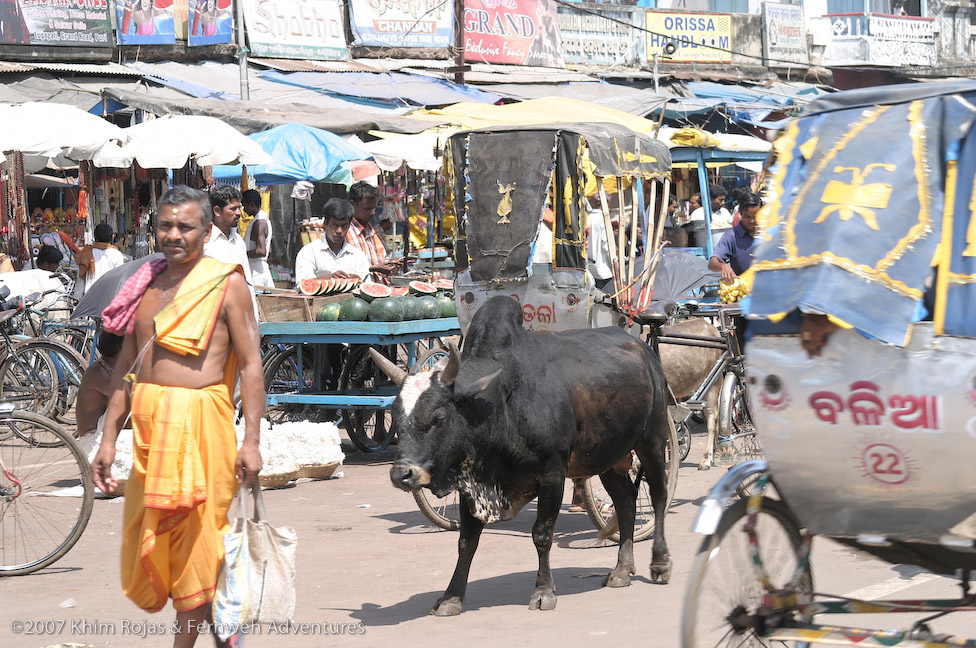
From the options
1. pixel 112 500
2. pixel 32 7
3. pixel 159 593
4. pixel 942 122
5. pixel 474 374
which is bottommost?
pixel 112 500

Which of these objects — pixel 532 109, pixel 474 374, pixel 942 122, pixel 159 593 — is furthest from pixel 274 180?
pixel 942 122

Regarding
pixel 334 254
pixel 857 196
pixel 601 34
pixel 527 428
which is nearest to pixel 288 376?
pixel 334 254

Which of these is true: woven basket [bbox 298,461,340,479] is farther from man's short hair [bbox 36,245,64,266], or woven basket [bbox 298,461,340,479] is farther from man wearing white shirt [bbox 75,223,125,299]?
man's short hair [bbox 36,245,64,266]

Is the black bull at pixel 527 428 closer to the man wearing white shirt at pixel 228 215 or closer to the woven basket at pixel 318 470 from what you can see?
the woven basket at pixel 318 470

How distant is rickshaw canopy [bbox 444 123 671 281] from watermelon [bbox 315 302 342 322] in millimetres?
1238

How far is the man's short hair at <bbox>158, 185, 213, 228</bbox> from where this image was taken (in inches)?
175

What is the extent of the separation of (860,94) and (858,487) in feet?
4.12

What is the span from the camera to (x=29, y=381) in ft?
35.6

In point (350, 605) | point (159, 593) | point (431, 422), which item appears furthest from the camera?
point (350, 605)

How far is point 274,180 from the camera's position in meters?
15.3

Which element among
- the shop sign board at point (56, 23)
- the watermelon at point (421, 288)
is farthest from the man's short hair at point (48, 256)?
the shop sign board at point (56, 23)

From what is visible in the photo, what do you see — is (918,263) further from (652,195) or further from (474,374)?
(652,195)

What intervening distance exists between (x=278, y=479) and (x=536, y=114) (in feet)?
23.8

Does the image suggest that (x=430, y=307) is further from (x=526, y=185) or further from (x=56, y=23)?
(x=56, y=23)
